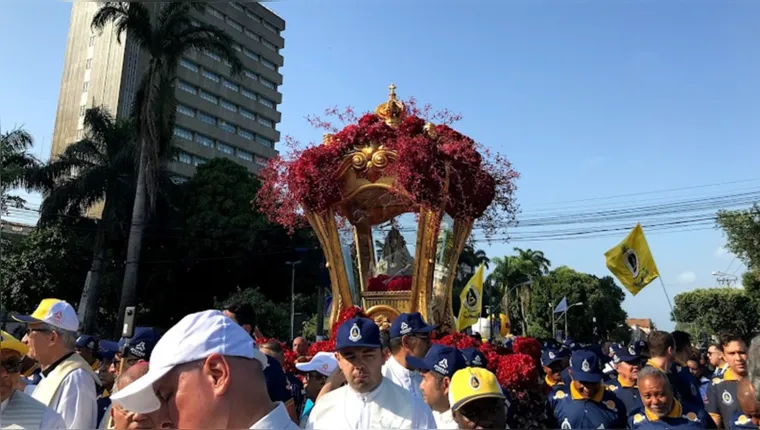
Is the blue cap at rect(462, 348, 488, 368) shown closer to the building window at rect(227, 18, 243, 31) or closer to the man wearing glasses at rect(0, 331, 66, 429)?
the man wearing glasses at rect(0, 331, 66, 429)

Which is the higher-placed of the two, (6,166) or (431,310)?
(6,166)

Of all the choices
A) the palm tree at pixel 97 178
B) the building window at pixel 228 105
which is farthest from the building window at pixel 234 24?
the palm tree at pixel 97 178

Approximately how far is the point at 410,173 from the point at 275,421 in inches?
294

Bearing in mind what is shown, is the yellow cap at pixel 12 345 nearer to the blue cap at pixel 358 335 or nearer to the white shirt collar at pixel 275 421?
the blue cap at pixel 358 335

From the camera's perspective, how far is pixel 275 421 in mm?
1781

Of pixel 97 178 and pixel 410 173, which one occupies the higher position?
pixel 97 178

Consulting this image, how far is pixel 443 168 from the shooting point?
9.33m

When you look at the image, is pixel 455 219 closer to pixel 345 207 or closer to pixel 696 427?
pixel 345 207

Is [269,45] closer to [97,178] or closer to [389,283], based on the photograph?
[97,178]

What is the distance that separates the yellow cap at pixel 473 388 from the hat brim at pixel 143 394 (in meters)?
1.64

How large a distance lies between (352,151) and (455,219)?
6.64 ft

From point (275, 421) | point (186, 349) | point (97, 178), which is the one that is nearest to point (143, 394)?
point (186, 349)

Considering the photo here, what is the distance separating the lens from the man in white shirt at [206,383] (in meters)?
1.74

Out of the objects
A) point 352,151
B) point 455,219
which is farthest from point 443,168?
point 352,151
